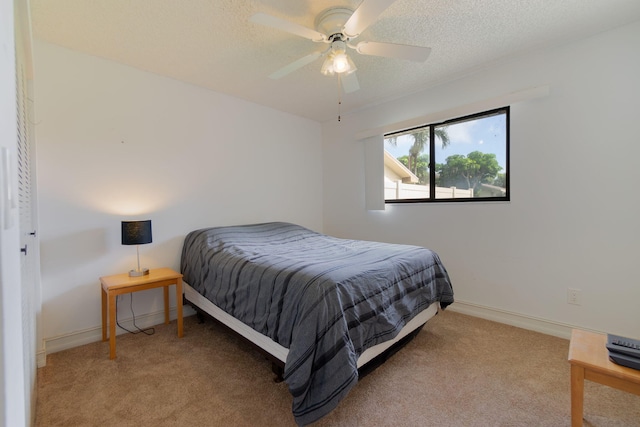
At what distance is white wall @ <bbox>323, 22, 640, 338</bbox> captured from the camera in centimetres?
214

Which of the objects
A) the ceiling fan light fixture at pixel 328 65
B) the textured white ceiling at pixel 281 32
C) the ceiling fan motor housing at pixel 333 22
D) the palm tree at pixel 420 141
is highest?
the textured white ceiling at pixel 281 32

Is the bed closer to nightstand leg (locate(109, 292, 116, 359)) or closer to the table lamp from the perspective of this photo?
the table lamp

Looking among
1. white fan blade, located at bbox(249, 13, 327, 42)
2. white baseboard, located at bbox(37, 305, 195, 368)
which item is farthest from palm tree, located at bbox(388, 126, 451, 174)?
white baseboard, located at bbox(37, 305, 195, 368)

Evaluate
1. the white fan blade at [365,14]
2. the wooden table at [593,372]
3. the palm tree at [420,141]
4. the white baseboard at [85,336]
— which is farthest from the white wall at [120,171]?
the wooden table at [593,372]

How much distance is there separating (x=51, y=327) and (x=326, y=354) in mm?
2316

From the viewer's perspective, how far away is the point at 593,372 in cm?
128

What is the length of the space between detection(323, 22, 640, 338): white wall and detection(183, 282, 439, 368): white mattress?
0.88 m

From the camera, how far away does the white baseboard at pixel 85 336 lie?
2.21 meters

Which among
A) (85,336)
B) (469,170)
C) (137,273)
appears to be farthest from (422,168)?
(85,336)

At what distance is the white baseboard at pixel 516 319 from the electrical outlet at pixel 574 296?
7.8 inches

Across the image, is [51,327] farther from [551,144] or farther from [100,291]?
[551,144]

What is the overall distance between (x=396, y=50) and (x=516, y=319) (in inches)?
101

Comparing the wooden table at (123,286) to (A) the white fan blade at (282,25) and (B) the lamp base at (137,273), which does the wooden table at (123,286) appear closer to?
(B) the lamp base at (137,273)

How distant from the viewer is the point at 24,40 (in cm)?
169
